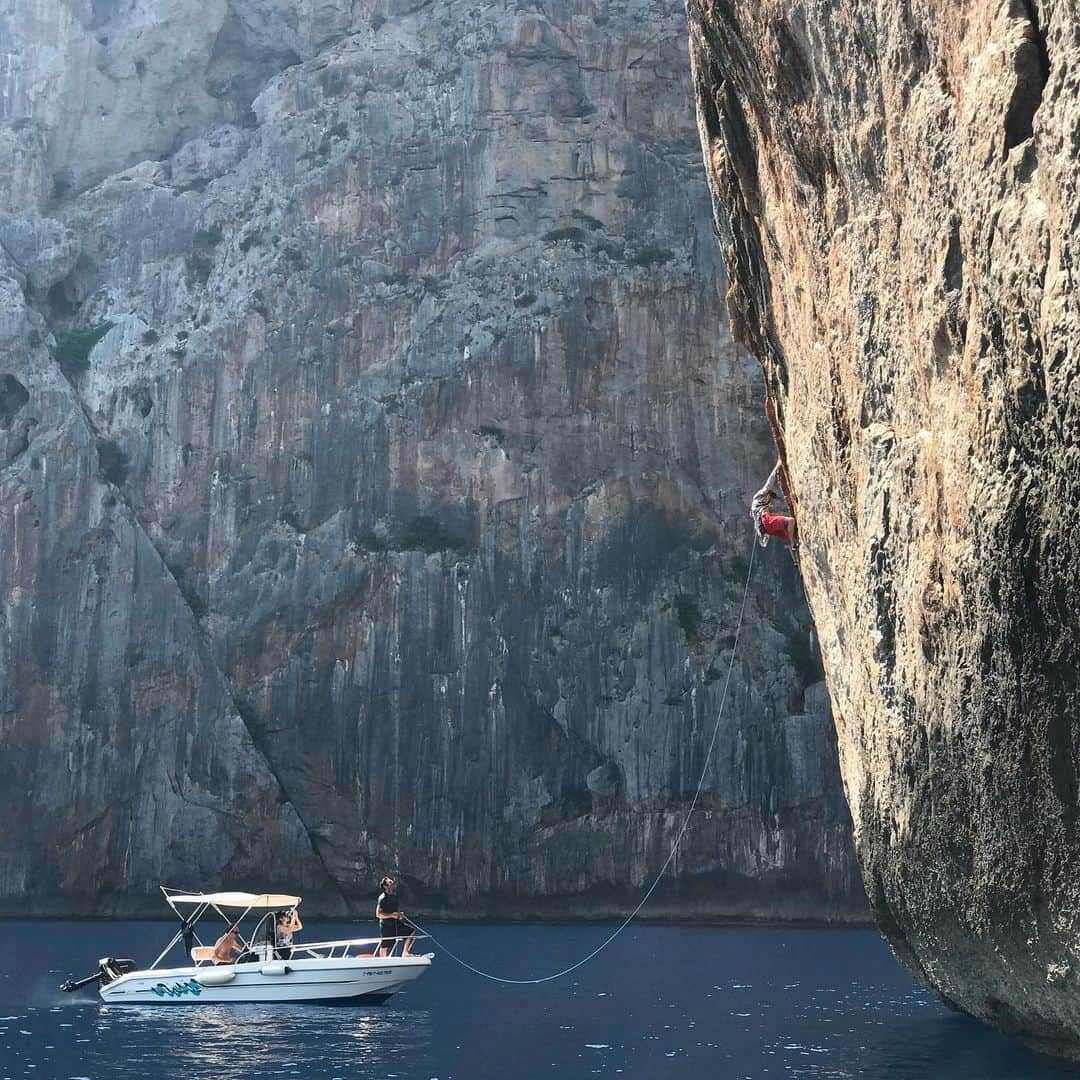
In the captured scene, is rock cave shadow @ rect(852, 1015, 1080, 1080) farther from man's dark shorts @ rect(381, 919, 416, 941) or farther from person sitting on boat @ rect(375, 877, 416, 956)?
man's dark shorts @ rect(381, 919, 416, 941)

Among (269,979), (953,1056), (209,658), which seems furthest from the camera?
(209,658)

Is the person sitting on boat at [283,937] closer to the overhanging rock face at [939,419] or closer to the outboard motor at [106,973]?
the outboard motor at [106,973]

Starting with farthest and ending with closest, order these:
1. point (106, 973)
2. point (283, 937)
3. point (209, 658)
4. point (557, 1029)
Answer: point (209, 658) → point (283, 937) → point (106, 973) → point (557, 1029)

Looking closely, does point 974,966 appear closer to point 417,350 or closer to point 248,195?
point 417,350

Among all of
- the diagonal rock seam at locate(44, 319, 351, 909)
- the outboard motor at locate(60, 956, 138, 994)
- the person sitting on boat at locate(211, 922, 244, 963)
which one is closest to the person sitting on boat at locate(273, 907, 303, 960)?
the person sitting on boat at locate(211, 922, 244, 963)

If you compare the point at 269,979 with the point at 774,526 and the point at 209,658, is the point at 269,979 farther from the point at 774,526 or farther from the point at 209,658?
the point at 209,658

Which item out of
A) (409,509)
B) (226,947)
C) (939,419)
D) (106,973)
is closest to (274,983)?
(226,947)
